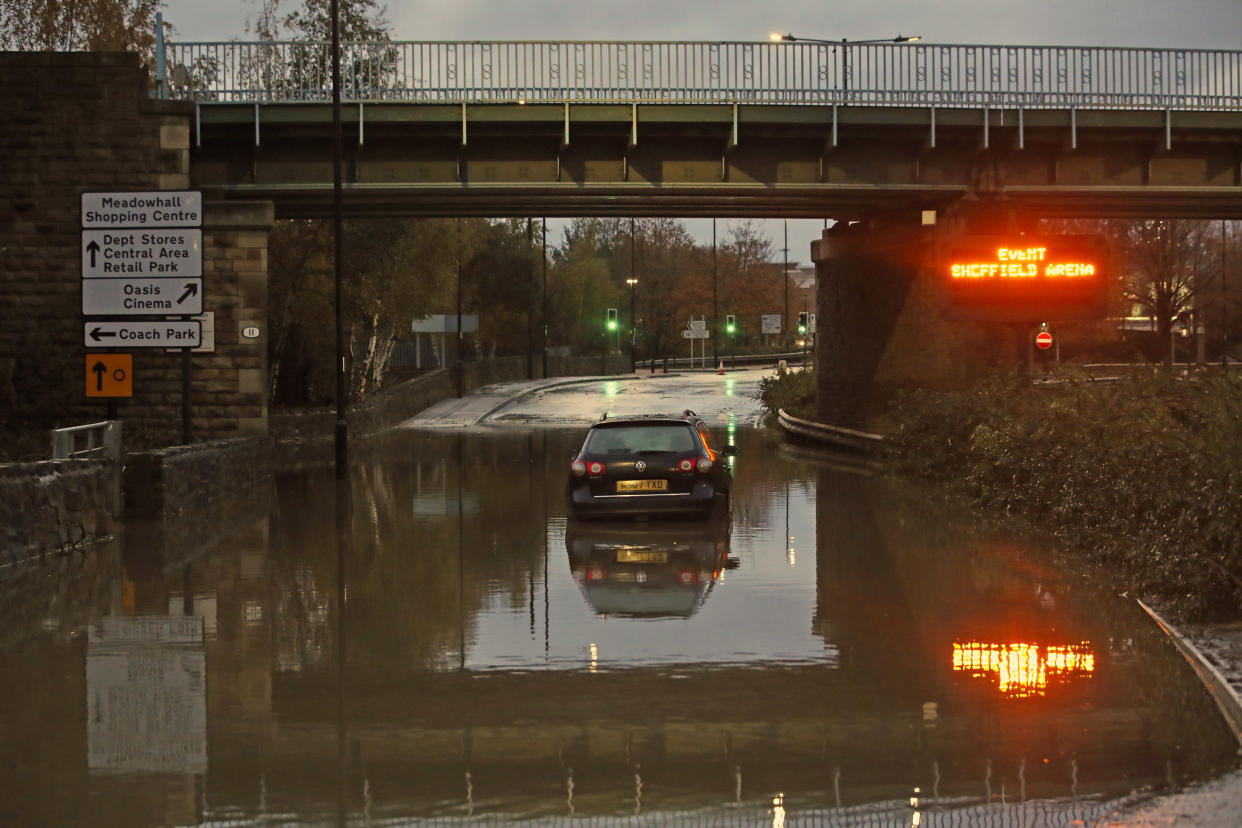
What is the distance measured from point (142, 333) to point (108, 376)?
122 centimetres

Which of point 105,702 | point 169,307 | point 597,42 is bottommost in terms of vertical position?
point 105,702

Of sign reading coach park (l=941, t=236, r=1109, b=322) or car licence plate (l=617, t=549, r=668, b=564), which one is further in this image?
sign reading coach park (l=941, t=236, r=1109, b=322)

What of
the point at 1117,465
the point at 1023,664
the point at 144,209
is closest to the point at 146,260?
the point at 144,209

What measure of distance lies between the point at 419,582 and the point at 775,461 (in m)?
18.7

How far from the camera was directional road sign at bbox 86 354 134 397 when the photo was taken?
22094 millimetres

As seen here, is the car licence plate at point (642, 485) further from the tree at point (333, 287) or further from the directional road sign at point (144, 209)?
the tree at point (333, 287)

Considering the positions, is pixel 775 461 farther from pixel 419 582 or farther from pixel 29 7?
pixel 29 7

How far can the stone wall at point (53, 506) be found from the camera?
1625 centimetres

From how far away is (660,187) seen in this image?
31609 mm

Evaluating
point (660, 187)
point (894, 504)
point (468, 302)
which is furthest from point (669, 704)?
point (468, 302)

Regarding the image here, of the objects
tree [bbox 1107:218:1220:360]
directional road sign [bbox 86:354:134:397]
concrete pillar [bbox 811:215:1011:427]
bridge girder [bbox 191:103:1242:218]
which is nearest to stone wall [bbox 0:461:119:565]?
directional road sign [bbox 86:354:134:397]

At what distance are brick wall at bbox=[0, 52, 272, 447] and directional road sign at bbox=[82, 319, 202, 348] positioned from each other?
665 cm

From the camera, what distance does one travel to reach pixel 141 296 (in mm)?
23234

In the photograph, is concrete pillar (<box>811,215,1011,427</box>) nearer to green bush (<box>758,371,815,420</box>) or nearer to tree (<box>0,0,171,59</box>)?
green bush (<box>758,371,815,420</box>)
